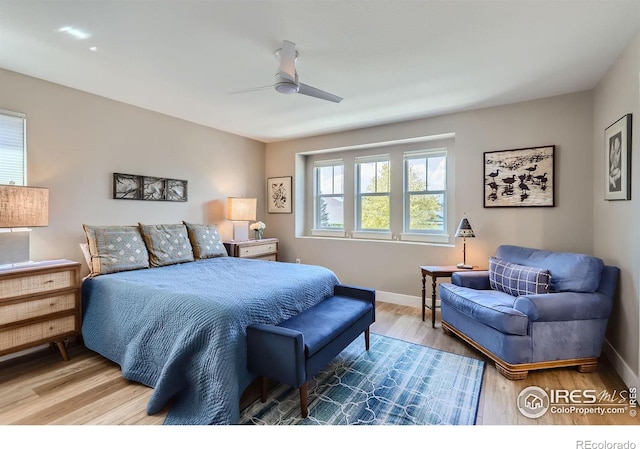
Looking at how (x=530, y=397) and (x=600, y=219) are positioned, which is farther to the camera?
(x=600, y=219)

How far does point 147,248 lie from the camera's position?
10.6 ft

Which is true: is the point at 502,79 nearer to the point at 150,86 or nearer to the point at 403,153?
the point at 403,153

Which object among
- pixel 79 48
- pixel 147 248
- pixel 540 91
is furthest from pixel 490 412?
pixel 79 48

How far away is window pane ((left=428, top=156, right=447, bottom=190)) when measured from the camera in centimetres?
406

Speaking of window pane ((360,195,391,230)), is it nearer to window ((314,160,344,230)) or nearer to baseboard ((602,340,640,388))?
window ((314,160,344,230))

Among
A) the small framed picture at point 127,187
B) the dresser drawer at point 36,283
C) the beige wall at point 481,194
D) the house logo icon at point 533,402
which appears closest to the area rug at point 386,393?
the house logo icon at point 533,402

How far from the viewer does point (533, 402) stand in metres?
2.04

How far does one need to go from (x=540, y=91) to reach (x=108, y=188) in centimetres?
468

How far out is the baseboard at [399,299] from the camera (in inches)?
159

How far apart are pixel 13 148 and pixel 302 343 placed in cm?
307

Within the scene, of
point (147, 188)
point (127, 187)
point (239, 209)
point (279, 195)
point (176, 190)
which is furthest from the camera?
point (279, 195)

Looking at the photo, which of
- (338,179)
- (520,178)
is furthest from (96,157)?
(520,178)

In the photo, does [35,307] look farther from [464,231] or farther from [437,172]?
[437,172]

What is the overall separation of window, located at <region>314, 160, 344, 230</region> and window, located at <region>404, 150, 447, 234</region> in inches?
43.0
